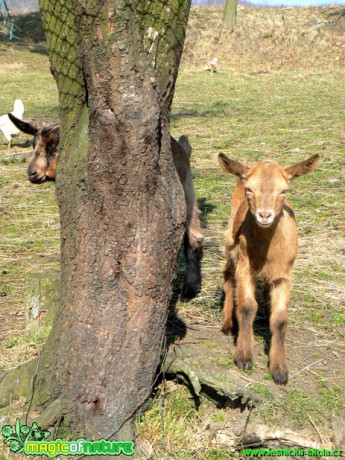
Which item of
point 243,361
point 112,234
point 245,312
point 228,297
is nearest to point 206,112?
point 228,297

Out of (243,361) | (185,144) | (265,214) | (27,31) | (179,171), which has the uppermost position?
(265,214)

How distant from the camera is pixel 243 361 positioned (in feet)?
15.1

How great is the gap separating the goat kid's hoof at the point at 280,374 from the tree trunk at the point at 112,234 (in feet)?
3.37

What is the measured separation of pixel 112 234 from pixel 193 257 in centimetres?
279

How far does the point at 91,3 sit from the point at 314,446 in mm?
3005

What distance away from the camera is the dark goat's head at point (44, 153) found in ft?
21.1

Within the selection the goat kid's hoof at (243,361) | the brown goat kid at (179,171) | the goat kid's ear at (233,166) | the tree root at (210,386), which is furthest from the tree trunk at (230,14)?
the tree root at (210,386)

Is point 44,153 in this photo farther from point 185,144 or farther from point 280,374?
point 280,374

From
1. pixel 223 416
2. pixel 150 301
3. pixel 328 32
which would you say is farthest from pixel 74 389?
pixel 328 32

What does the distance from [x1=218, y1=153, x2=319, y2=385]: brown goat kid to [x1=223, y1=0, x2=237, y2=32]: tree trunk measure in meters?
26.6

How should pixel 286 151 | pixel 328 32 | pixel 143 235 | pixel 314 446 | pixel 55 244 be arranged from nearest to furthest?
1. pixel 143 235
2. pixel 314 446
3. pixel 55 244
4. pixel 286 151
5. pixel 328 32

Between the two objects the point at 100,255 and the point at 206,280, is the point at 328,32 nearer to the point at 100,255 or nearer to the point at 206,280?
the point at 206,280

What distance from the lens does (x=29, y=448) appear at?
3824 mm

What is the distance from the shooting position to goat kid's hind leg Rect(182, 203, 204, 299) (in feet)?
20.1
